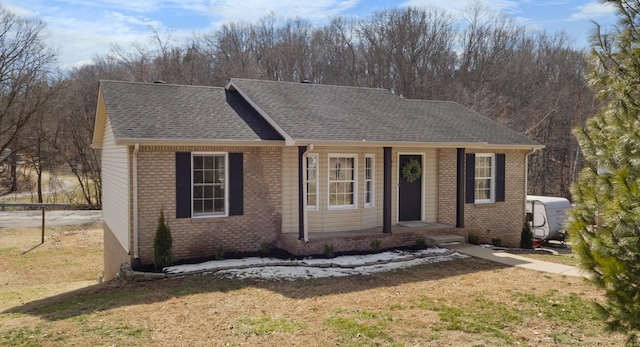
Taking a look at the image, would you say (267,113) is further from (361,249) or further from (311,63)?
(311,63)

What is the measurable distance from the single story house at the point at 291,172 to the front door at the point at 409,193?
0.03 metres

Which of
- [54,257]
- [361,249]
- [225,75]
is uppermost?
[225,75]

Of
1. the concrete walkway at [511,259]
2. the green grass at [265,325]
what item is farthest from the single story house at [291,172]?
the green grass at [265,325]

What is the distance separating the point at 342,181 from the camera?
42.2ft

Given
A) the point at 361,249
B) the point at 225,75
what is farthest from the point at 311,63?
the point at 361,249

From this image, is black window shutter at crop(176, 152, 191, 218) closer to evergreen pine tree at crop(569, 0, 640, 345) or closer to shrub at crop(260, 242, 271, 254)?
shrub at crop(260, 242, 271, 254)

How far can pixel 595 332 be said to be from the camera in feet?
21.5

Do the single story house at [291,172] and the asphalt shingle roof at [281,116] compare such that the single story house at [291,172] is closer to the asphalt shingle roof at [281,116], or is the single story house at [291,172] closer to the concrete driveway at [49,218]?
the asphalt shingle roof at [281,116]

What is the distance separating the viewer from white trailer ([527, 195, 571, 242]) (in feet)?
59.9

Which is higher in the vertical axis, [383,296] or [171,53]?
[171,53]

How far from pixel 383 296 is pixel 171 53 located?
111ft

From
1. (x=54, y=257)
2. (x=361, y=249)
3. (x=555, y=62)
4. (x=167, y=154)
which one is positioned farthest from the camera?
(x=555, y=62)

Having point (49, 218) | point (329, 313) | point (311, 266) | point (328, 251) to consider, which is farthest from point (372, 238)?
point (49, 218)

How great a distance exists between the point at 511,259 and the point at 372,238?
3319 millimetres
